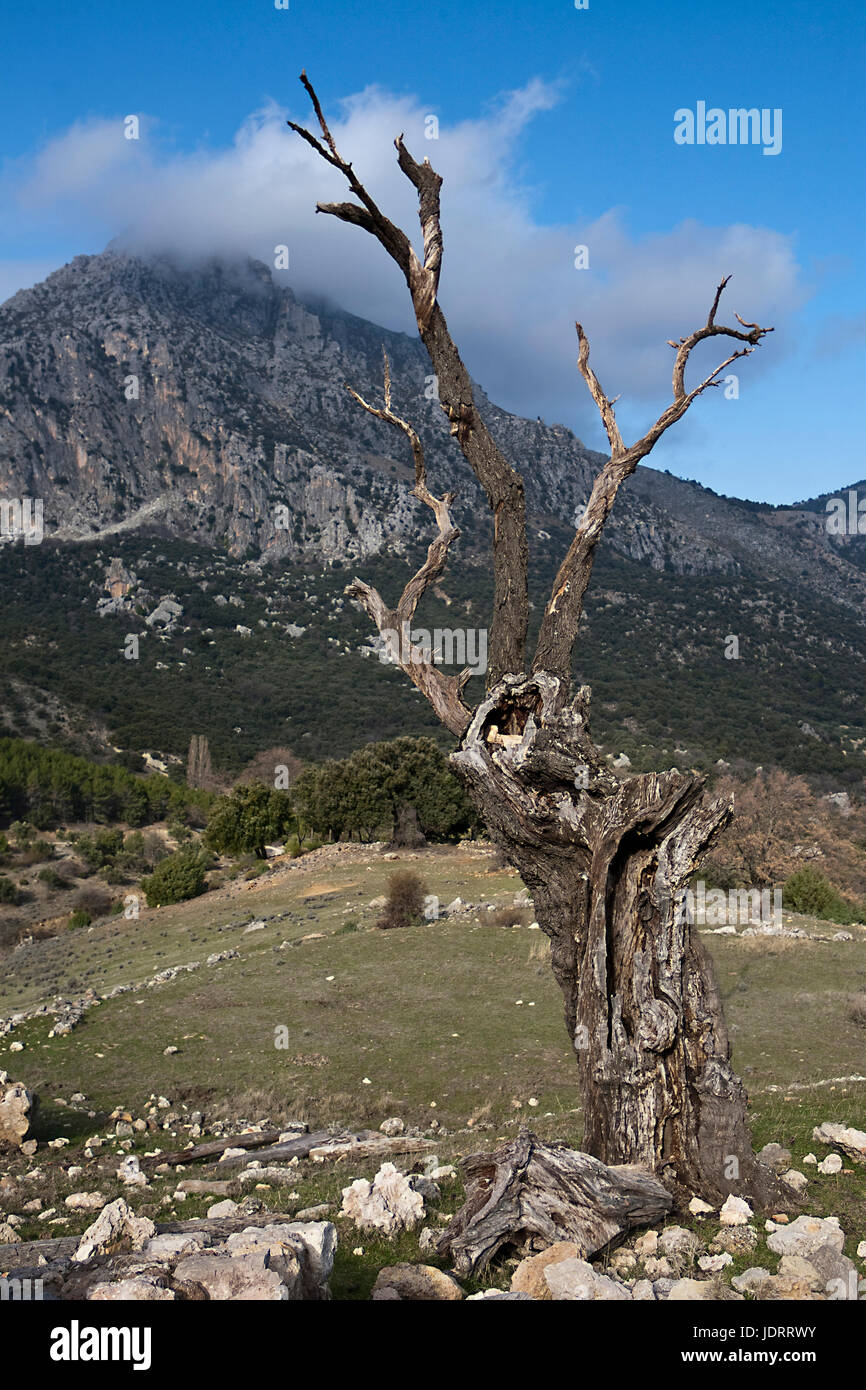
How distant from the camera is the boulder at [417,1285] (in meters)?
3.53

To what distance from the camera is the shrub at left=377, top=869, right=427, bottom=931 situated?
19.0 metres

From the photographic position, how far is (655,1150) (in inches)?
192

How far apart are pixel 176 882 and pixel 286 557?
6913 cm

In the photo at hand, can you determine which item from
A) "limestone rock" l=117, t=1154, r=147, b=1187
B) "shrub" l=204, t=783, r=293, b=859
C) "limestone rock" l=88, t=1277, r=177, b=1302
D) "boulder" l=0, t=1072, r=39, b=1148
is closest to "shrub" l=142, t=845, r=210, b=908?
"shrub" l=204, t=783, r=293, b=859

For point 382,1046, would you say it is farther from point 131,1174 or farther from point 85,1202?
point 85,1202

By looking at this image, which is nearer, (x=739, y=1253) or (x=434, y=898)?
(x=739, y=1253)

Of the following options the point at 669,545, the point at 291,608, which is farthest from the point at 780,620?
the point at 291,608

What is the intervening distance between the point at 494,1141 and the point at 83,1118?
4.86 m

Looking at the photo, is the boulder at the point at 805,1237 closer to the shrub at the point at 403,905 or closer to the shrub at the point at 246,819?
the shrub at the point at 403,905

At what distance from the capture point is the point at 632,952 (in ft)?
16.9

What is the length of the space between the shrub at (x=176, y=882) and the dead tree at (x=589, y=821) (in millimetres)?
25222

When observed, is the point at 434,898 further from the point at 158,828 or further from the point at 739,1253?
the point at 158,828

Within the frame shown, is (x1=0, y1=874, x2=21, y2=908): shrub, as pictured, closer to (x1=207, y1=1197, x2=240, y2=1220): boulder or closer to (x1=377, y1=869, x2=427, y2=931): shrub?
(x1=377, y1=869, x2=427, y2=931): shrub

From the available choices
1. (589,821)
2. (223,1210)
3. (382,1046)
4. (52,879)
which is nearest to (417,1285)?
(223,1210)
